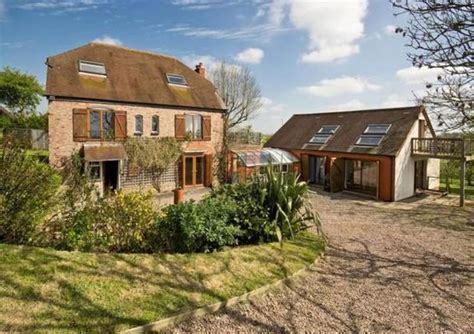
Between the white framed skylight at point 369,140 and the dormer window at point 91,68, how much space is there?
54.7 feet

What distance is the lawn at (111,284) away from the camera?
432cm

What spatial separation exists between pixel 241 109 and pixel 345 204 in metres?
21.7

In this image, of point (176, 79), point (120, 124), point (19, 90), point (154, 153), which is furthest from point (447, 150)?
point (19, 90)

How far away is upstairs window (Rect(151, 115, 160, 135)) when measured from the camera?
63.0 ft

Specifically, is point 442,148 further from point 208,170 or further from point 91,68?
point 91,68

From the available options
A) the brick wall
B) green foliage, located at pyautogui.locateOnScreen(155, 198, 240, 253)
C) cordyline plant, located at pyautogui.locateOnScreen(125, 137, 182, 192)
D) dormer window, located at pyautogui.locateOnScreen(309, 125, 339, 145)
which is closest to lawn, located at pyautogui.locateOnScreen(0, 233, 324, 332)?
green foliage, located at pyautogui.locateOnScreen(155, 198, 240, 253)

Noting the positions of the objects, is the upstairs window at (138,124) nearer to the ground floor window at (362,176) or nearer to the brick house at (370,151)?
the brick house at (370,151)

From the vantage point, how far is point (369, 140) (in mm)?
19891

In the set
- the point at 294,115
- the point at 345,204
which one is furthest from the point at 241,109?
the point at 345,204

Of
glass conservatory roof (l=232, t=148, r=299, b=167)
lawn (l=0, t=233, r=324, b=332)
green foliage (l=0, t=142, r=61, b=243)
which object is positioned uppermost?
glass conservatory roof (l=232, t=148, r=299, b=167)

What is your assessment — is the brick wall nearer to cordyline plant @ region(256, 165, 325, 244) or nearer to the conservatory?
the conservatory

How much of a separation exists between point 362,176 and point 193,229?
54.8 feet

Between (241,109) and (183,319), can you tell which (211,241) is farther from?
(241,109)

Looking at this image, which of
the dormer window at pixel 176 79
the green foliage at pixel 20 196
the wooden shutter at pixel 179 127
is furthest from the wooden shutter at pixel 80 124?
the green foliage at pixel 20 196
